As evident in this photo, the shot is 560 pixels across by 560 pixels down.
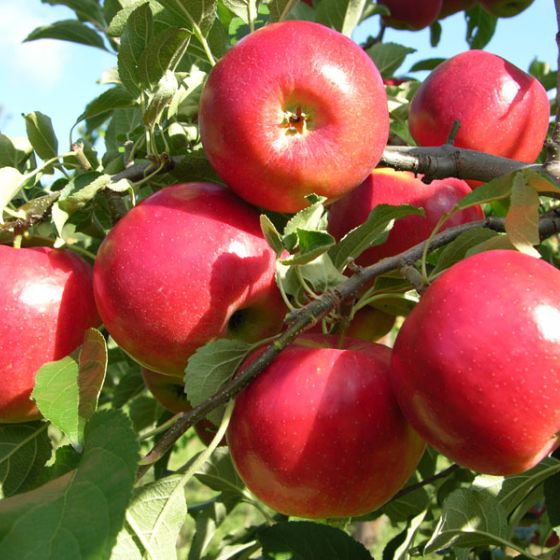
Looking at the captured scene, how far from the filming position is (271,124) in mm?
959

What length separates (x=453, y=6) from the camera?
8.16 feet

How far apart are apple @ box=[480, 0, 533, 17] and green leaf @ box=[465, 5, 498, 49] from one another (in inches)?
6.2

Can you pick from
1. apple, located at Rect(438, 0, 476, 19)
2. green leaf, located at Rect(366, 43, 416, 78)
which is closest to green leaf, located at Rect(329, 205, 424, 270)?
green leaf, located at Rect(366, 43, 416, 78)

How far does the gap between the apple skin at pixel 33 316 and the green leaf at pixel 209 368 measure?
246 mm

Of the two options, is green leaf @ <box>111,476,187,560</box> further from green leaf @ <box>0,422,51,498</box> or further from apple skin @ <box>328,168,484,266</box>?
apple skin @ <box>328,168,484,266</box>

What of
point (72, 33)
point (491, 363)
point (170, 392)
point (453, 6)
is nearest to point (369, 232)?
point (491, 363)

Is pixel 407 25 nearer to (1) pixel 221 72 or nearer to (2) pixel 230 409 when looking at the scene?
(1) pixel 221 72

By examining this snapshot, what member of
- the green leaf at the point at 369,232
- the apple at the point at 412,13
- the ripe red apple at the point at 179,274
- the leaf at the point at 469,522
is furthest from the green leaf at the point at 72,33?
the leaf at the point at 469,522

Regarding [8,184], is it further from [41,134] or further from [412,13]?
[412,13]

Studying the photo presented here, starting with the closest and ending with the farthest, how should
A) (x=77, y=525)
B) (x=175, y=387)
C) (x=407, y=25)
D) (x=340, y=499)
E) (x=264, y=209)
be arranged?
1. (x=77, y=525)
2. (x=340, y=499)
3. (x=264, y=209)
4. (x=175, y=387)
5. (x=407, y=25)

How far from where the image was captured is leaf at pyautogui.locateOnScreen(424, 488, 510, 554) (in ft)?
3.58

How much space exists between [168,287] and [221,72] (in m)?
0.29

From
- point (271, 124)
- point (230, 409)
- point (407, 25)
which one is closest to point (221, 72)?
point (271, 124)

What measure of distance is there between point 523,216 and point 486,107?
1.76ft
